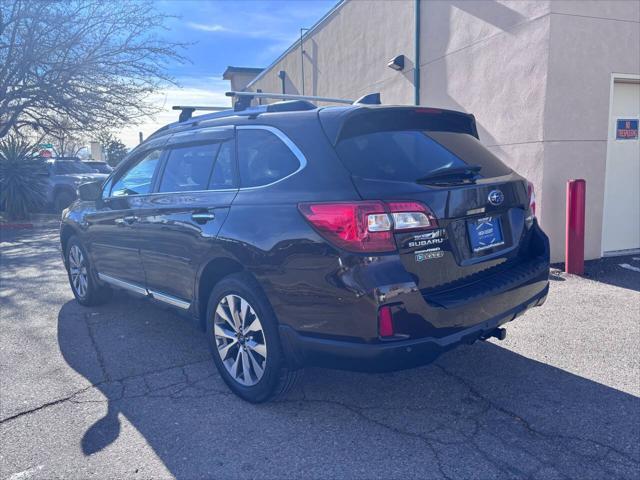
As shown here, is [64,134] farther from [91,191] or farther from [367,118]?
[367,118]

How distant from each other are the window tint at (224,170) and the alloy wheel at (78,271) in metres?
2.67

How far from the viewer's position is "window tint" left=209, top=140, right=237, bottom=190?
11.7 feet

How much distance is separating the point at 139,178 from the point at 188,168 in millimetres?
885

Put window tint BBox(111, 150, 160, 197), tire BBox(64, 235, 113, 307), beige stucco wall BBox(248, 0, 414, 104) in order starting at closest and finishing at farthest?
window tint BBox(111, 150, 160, 197), tire BBox(64, 235, 113, 307), beige stucco wall BBox(248, 0, 414, 104)

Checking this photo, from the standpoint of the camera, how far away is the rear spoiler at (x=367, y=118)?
3051 mm

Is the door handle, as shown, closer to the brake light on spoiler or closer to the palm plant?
the brake light on spoiler

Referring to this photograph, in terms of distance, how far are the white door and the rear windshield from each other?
14.0 ft

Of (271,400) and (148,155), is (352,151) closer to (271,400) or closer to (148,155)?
(271,400)

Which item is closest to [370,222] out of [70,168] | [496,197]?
[496,197]

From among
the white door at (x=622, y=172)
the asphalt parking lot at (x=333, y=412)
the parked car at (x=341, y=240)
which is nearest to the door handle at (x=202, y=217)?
the parked car at (x=341, y=240)

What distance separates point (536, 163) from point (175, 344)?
4.94 m

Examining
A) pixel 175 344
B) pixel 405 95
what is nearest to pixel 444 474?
pixel 175 344

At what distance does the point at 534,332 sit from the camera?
15.0 ft

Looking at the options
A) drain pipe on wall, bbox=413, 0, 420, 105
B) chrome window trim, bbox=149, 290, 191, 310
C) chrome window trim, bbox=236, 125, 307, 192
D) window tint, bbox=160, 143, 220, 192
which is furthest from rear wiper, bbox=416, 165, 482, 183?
drain pipe on wall, bbox=413, 0, 420, 105
